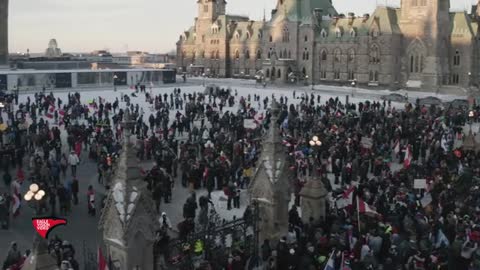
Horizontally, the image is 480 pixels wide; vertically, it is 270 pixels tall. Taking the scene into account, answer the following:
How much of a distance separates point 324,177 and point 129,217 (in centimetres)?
1134

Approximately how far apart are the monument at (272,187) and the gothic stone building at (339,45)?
5732 centimetres

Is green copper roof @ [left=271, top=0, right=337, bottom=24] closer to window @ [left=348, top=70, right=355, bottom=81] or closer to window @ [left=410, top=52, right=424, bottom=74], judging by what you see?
window @ [left=348, top=70, right=355, bottom=81]

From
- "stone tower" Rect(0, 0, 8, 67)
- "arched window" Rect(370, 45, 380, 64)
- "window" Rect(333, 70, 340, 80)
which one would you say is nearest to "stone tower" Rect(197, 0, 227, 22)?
"window" Rect(333, 70, 340, 80)

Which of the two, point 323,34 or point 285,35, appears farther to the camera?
point 285,35

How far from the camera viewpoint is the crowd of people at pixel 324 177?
1292 centimetres

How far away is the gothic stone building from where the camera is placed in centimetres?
6856

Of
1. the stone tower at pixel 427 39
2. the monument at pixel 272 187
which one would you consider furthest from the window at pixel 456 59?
the monument at pixel 272 187

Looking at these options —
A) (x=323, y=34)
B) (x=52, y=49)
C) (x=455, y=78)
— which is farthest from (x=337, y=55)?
(x=52, y=49)

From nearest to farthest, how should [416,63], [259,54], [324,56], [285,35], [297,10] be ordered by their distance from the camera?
1. [416,63]
2. [324,56]
3. [297,10]
4. [285,35]
5. [259,54]

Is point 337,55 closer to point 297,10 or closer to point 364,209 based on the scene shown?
point 297,10

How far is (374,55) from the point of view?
75312mm

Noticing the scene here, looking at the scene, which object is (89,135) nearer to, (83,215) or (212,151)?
(212,151)

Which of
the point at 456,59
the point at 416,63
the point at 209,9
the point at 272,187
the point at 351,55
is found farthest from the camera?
the point at 209,9

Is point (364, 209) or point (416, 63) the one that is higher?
point (416, 63)
